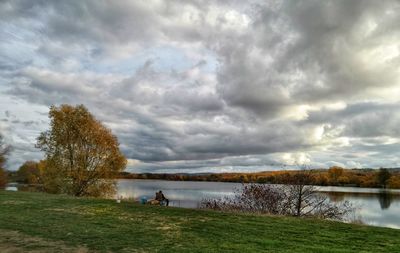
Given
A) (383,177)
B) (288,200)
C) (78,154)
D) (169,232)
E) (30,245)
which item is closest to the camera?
(30,245)

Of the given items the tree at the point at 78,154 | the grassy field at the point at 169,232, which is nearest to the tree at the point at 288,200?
the grassy field at the point at 169,232

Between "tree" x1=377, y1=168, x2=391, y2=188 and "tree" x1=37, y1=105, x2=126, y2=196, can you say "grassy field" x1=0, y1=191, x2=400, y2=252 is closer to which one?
"tree" x1=37, y1=105, x2=126, y2=196

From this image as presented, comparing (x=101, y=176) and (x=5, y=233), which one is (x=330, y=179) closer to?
(x=101, y=176)

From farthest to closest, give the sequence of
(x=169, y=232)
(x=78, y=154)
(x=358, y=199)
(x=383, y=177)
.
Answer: (x=383, y=177) → (x=358, y=199) → (x=78, y=154) → (x=169, y=232)

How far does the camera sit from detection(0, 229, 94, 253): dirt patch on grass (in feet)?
32.3

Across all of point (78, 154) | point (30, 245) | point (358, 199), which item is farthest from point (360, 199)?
point (30, 245)

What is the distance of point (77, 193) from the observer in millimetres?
40562

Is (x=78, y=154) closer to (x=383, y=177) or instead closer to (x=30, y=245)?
(x=30, y=245)

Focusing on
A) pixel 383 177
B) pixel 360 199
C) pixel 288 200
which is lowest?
pixel 360 199

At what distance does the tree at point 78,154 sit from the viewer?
40.3m

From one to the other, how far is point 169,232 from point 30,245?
4469 millimetres

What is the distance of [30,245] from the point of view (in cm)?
1040

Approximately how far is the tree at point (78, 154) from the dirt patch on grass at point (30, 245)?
29.8 metres

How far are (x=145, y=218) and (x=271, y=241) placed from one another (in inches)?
245
